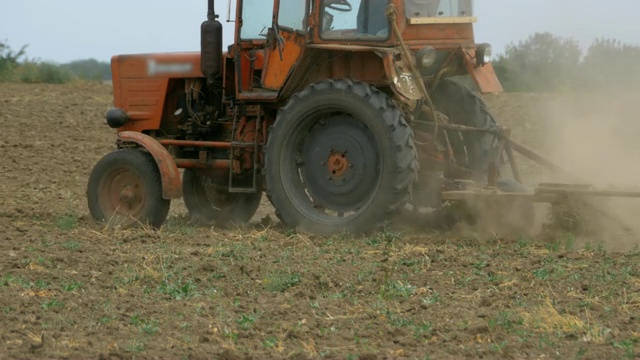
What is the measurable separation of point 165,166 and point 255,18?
171cm

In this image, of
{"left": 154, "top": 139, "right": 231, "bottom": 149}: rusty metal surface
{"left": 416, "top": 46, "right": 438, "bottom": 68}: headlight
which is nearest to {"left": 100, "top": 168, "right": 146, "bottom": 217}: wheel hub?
{"left": 154, "top": 139, "right": 231, "bottom": 149}: rusty metal surface

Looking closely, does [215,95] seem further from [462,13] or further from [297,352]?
[297,352]

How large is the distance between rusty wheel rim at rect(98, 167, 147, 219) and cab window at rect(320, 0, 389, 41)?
8.40ft

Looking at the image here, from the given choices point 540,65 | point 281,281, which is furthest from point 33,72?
point 281,281

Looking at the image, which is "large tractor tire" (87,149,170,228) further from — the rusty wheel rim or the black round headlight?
the black round headlight

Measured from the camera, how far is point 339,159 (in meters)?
11.0

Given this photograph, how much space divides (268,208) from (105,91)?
40.1ft

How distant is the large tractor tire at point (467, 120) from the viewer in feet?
38.3

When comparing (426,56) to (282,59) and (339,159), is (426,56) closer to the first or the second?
(339,159)

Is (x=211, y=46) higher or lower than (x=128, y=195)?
higher

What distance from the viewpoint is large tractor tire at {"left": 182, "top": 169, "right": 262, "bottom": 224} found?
1280 cm

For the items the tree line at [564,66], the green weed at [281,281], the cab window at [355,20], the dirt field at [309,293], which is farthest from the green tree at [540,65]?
the green weed at [281,281]

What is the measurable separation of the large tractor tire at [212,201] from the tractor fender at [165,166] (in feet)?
3.49

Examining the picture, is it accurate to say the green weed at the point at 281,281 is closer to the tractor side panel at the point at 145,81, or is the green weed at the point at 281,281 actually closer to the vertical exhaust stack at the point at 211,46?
the vertical exhaust stack at the point at 211,46
